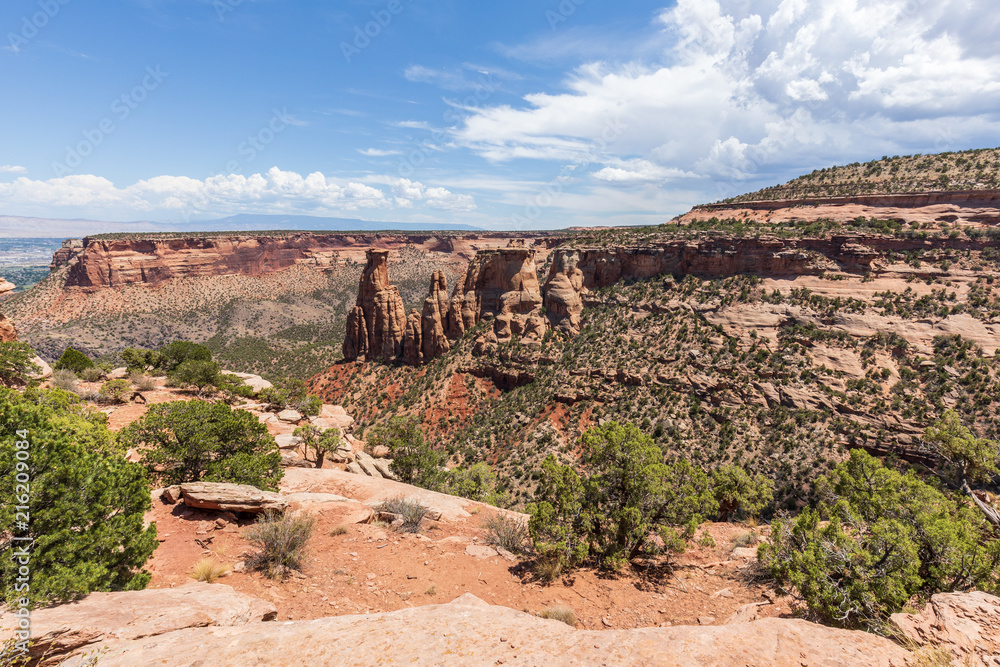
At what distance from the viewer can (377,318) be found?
6556cm

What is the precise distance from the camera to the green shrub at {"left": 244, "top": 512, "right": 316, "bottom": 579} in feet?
41.2

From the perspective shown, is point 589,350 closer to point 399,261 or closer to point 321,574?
point 321,574

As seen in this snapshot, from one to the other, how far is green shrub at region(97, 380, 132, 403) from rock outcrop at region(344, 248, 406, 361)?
37.2 metres

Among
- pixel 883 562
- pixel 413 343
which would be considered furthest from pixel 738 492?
pixel 413 343

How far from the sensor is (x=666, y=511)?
49.3 ft

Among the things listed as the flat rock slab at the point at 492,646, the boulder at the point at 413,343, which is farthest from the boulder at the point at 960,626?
the boulder at the point at 413,343

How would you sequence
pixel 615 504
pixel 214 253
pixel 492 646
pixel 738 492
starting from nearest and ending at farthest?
pixel 492 646 < pixel 615 504 < pixel 738 492 < pixel 214 253

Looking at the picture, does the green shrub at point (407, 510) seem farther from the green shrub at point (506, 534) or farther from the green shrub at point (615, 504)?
the green shrub at point (615, 504)

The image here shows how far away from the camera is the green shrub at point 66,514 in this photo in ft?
26.7

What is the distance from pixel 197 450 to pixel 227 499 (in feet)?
15.8

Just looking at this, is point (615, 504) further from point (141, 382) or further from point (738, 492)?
point (141, 382)

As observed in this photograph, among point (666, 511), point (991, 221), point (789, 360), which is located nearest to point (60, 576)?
point (666, 511)

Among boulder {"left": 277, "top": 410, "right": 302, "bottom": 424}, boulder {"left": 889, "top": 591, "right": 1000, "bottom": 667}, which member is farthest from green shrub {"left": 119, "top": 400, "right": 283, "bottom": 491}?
boulder {"left": 889, "top": 591, "right": 1000, "bottom": 667}

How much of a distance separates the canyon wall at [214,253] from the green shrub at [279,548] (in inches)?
3565
